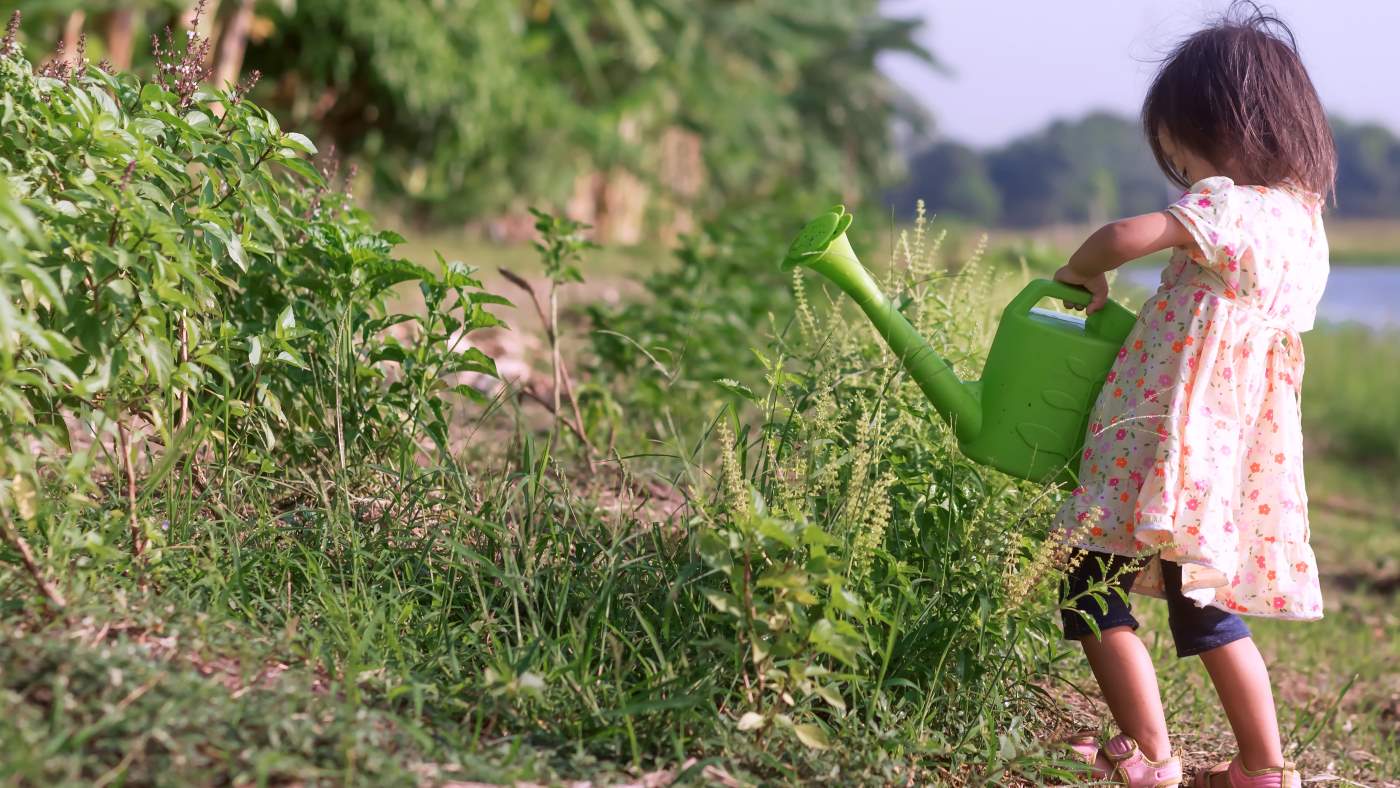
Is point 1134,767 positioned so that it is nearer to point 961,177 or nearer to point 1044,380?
point 1044,380

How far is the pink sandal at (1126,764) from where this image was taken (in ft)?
7.06

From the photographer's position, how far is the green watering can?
222cm

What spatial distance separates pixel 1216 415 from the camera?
6.89 feet

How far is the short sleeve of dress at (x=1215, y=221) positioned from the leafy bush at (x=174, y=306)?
1313 mm

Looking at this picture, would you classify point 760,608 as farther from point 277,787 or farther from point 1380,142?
point 1380,142

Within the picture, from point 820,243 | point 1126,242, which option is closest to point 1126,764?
point 1126,242

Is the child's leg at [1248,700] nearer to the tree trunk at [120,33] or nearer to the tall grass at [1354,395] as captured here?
the tall grass at [1354,395]

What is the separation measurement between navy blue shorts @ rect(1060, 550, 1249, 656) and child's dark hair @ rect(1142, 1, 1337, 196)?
74 cm

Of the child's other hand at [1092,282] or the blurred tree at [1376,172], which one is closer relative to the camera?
the child's other hand at [1092,282]

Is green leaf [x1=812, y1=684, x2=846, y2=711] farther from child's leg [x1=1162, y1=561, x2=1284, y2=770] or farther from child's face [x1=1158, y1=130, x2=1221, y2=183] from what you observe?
child's face [x1=1158, y1=130, x2=1221, y2=183]

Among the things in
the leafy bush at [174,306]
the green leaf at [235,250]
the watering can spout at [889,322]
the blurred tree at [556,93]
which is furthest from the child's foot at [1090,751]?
the blurred tree at [556,93]

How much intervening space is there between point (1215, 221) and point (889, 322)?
579 millimetres

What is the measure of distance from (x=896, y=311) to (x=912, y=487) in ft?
1.08

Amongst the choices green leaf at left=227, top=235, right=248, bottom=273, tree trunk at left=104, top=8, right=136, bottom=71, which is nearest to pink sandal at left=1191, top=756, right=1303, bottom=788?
green leaf at left=227, top=235, right=248, bottom=273
